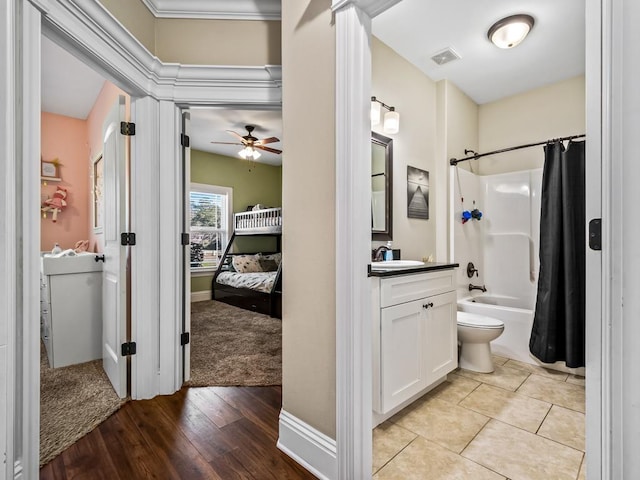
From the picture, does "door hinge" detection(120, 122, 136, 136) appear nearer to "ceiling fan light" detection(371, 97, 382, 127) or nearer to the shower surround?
"ceiling fan light" detection(371, 97, 382, 127)

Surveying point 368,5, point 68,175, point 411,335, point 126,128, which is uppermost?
point 368,5

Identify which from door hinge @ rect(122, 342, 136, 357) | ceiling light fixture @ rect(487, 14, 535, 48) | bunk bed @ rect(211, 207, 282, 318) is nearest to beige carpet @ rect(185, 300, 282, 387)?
bunk bed @ rect(211, 207, 282, 318)

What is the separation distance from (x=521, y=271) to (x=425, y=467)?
8.69ft

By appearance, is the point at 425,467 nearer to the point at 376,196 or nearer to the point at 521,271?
the point at 376,196

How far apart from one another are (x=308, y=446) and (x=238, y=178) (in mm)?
5417

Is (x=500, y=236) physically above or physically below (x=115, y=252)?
above

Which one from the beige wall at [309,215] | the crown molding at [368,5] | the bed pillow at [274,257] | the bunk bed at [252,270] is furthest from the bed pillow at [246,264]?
the crown molding at [368,5]

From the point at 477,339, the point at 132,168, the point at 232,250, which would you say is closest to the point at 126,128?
the point at 132,168

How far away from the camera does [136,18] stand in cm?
189

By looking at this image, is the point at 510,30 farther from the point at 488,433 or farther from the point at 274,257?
the point at 274,257

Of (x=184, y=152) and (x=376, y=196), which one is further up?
(x=184, y=152)

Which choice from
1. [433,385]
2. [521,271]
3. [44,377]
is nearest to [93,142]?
[44,377]

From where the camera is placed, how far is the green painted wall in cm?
548

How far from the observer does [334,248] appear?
1325 mm
